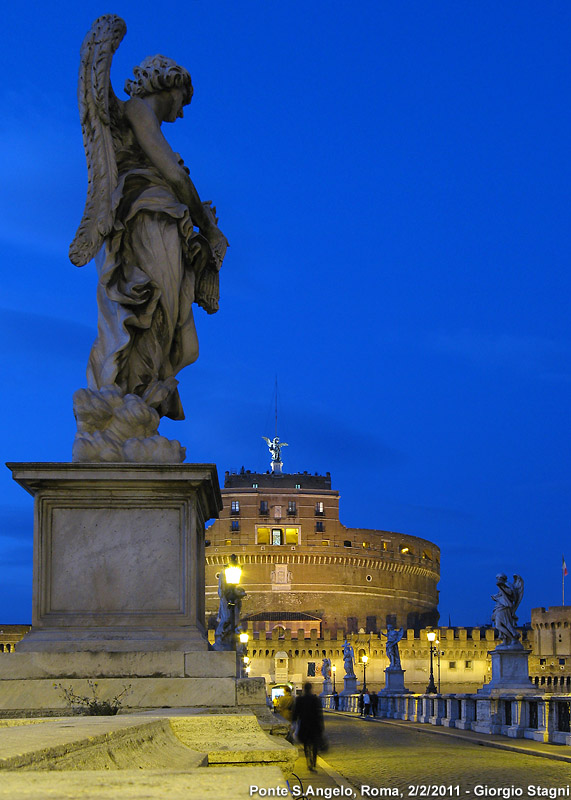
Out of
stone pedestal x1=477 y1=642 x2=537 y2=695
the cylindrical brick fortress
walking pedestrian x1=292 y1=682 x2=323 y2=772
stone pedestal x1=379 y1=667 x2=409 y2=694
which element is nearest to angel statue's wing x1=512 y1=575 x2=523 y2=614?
stone pedestal x1=477 y1=642 x2=537 y2=695

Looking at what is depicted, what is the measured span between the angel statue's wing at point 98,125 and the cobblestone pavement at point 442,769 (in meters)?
4.87

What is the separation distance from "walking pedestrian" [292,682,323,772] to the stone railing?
4699mm

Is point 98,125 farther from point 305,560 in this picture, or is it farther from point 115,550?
point 305,560

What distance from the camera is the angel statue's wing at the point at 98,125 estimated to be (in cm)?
667

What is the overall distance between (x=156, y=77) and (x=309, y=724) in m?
8.66

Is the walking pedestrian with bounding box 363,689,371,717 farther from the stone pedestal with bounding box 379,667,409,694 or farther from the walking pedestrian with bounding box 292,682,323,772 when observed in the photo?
the walking pedestrian with bounding box 292,682,323,772

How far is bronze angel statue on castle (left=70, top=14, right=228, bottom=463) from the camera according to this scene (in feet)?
21.8

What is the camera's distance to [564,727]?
57.1 feet

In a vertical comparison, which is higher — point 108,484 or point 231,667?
point 108,484

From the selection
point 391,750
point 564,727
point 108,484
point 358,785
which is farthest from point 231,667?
point 564,727

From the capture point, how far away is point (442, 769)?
12.3m

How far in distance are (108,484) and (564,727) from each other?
13.6 meters

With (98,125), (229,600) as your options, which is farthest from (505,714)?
(98,125)

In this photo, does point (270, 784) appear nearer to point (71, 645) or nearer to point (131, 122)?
point (71, 645)
